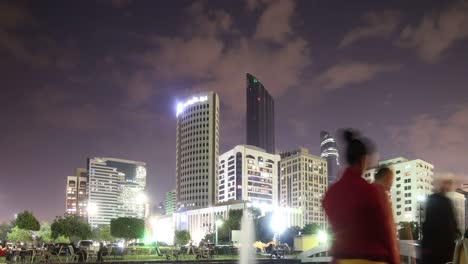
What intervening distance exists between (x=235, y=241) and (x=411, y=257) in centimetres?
4857

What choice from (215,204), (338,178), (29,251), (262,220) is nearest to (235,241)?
(29,251)

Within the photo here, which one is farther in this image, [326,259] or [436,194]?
[326,259]

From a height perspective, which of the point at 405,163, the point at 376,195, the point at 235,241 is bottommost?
the point at 235,241

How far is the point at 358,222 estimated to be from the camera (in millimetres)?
3906

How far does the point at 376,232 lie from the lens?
3850mm

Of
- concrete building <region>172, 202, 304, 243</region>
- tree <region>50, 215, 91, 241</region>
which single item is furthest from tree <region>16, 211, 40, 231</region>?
concrete building <region>172, 202, 304, 243</region>

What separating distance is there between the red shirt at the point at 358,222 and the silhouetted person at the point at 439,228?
326cm

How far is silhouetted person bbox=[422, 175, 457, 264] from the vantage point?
21.6ft

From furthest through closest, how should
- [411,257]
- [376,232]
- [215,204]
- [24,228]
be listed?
[215,204], [24,228], [411,257], [376,232]

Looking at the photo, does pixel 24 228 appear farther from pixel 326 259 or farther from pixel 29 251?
pixel 326 259

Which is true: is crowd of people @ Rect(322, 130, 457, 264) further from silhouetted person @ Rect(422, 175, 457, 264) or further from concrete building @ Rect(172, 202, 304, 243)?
concrete building @ Rect(172, 202, 304, 243)

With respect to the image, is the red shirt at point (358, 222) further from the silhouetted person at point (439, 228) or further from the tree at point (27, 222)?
the tree at point (27, 222)

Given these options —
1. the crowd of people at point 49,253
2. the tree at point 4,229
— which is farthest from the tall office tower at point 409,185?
the crowd of people at point 49,253

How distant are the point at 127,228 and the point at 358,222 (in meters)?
94.7
